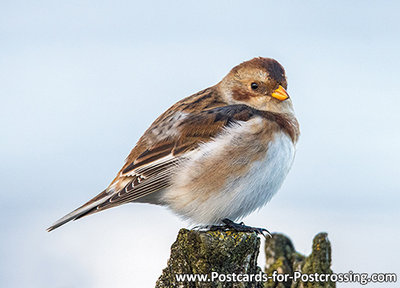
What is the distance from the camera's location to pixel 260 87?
7.91m

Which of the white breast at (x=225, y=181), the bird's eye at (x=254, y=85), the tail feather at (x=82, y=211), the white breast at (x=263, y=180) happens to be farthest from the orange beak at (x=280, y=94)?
the tail feather at (x=82, y=211)

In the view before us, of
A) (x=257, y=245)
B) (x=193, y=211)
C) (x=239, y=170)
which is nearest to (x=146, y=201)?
(x=193, y=211)

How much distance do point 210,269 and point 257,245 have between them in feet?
1.83

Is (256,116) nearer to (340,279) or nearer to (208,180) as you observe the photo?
(208,180)

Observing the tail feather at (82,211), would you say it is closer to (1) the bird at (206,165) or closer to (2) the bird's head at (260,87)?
(1) the bird at (206,165)

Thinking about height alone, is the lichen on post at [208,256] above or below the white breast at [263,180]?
below

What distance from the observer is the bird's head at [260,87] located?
25.8ft

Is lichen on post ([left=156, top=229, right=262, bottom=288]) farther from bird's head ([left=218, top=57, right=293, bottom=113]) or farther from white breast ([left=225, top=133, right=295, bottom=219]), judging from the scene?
bird's head ([left=218, top=57, right=293, bottom=113])

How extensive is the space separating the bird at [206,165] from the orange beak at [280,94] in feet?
1.22

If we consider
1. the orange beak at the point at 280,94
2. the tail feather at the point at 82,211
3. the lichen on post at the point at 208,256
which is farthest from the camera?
the orange beak at the point at 280,94

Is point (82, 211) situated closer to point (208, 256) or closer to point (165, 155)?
point (165, 155)

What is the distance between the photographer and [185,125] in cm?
714

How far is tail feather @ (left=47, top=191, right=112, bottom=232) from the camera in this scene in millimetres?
6645

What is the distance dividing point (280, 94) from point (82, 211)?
3149mm
